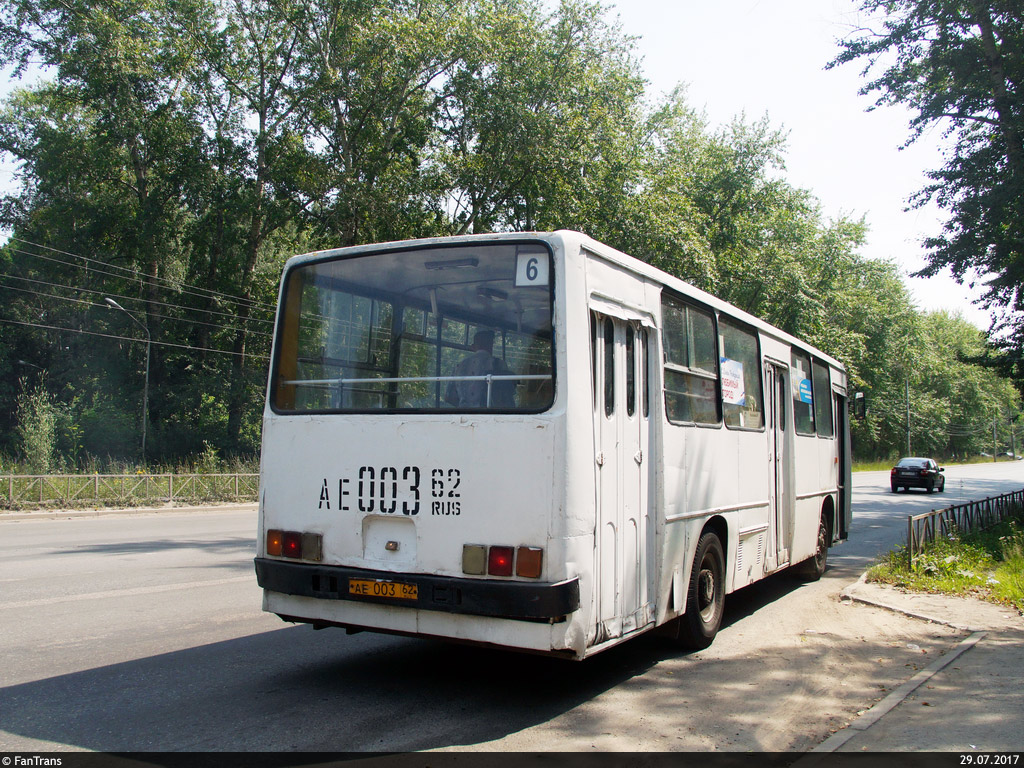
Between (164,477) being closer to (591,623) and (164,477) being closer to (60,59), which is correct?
(60,59)

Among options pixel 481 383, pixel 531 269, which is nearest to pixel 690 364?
pixel 531 269

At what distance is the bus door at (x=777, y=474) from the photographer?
979 centimetres

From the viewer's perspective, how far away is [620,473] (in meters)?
5.97

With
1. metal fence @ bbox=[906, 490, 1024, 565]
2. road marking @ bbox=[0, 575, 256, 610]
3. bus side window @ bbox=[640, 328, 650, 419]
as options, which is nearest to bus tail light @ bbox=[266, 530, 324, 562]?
bus side window @ bbox=[640, 328, 650, 419]

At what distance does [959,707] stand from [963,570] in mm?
6895

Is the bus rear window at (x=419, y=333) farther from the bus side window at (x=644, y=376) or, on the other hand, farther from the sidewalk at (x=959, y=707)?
the sidewalk at (x=959, y=707)

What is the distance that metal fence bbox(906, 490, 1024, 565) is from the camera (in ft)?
40.5

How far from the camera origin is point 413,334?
618 centimetres

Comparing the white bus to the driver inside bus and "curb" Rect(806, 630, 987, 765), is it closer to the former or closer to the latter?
the driver inside bus

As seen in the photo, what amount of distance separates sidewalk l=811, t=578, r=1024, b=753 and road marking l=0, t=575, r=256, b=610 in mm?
7593

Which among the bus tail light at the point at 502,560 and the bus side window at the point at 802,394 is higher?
the bus side window at the point at 802,394

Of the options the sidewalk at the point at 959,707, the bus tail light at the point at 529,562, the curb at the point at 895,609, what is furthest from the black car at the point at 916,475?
the bus tail light at the point at 529,562

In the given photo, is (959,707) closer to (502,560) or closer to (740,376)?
(502,560)

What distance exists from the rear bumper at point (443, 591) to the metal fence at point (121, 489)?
18640 millimetres
